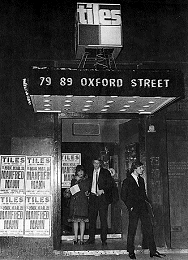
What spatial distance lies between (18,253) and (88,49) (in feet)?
8.16

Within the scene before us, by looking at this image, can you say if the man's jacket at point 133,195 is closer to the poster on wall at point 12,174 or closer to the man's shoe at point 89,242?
the man's shoe at point 89,242

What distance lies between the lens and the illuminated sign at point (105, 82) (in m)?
5.80

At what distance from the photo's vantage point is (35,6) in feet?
20.2

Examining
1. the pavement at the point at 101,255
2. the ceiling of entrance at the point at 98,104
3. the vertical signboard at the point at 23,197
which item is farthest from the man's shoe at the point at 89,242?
the ceiling of entrance at the point at 98,104

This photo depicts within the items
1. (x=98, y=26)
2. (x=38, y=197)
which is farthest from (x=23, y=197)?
(x=98, y=26)

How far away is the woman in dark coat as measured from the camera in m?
6.61

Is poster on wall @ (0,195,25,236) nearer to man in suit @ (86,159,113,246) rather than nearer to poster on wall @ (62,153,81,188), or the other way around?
poster on wall @ (62,153,81,188)

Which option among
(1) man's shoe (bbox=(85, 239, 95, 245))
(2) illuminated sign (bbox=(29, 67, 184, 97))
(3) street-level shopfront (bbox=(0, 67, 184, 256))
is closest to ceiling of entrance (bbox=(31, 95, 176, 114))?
(3) street-level shopfront (bbox=(0, 67, 184, 256))

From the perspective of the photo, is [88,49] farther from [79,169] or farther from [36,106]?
[79,169]

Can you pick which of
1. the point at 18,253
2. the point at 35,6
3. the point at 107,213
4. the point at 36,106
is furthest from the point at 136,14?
the point at 18,253

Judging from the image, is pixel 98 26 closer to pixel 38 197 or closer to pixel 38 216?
pixel 38 197

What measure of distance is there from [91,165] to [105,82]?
4.02ft

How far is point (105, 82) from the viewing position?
5824 millimetres

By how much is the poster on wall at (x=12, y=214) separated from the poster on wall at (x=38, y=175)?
6.9 inches
